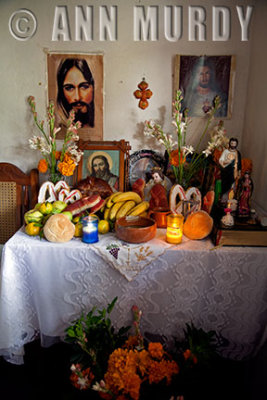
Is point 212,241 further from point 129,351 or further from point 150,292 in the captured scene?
point 129,351

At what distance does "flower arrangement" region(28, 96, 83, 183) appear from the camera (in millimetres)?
1978

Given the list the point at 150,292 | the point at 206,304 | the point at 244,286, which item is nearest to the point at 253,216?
the point at 244,286

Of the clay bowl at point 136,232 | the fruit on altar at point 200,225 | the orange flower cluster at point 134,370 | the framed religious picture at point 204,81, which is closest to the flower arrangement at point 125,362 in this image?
the orange flower cluster at point 134,370

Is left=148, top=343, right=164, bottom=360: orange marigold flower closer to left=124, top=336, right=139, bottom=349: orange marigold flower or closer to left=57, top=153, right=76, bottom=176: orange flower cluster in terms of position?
left=124, top=336, right=139, bottom=349: orange marigold flower

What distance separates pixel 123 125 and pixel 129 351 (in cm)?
146

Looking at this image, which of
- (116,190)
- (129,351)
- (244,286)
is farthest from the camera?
(116,190)

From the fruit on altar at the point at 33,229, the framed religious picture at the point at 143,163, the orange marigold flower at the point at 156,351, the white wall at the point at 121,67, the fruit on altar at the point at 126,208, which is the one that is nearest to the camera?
the orange marigold flower at the point at 156,351

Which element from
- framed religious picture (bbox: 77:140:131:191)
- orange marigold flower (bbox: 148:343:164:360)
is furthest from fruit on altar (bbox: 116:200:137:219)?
orange marigold flower (bbox: 148:343:164:360)

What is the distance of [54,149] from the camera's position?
2.06 meters

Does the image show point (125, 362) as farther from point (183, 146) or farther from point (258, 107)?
point (258, 107)

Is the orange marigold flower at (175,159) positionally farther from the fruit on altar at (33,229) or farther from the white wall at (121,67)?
the fruit on altar at (33,229)

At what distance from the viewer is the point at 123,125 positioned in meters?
2.24

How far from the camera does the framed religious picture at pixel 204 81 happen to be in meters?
2.10

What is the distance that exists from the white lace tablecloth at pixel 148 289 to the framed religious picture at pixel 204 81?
98cm
